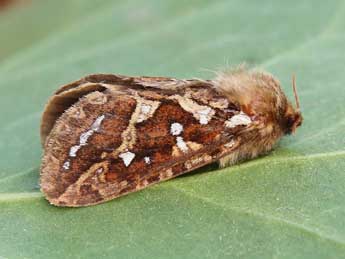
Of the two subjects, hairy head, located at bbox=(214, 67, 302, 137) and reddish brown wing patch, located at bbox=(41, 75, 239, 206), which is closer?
reddish brown wing patch, located at bbox=(41, 75, 239, 206)

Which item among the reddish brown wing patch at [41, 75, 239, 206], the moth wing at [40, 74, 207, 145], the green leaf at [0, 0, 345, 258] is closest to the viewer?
the green leaf at [0, 0, 345, 258]

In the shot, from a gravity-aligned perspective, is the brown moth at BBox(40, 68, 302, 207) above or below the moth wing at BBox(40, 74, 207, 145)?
below

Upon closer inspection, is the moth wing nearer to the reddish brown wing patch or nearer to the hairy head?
the reddish brown wing patch

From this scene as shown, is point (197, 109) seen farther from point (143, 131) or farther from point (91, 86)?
point (91, 86)

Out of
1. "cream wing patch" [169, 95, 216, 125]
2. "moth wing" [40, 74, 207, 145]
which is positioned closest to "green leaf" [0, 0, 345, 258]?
"cream wing patch" [169, 95, 216, 125]

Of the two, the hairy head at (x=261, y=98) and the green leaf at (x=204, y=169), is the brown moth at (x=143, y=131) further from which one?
the green leaf at (x=204, y=169)

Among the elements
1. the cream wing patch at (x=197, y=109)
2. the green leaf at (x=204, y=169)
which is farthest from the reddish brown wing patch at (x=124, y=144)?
the green leaf at (x=204, y=169)

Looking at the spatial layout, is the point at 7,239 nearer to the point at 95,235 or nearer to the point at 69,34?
the point at 95,235

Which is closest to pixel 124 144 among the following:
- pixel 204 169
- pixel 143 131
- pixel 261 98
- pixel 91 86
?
pixel 143 131
